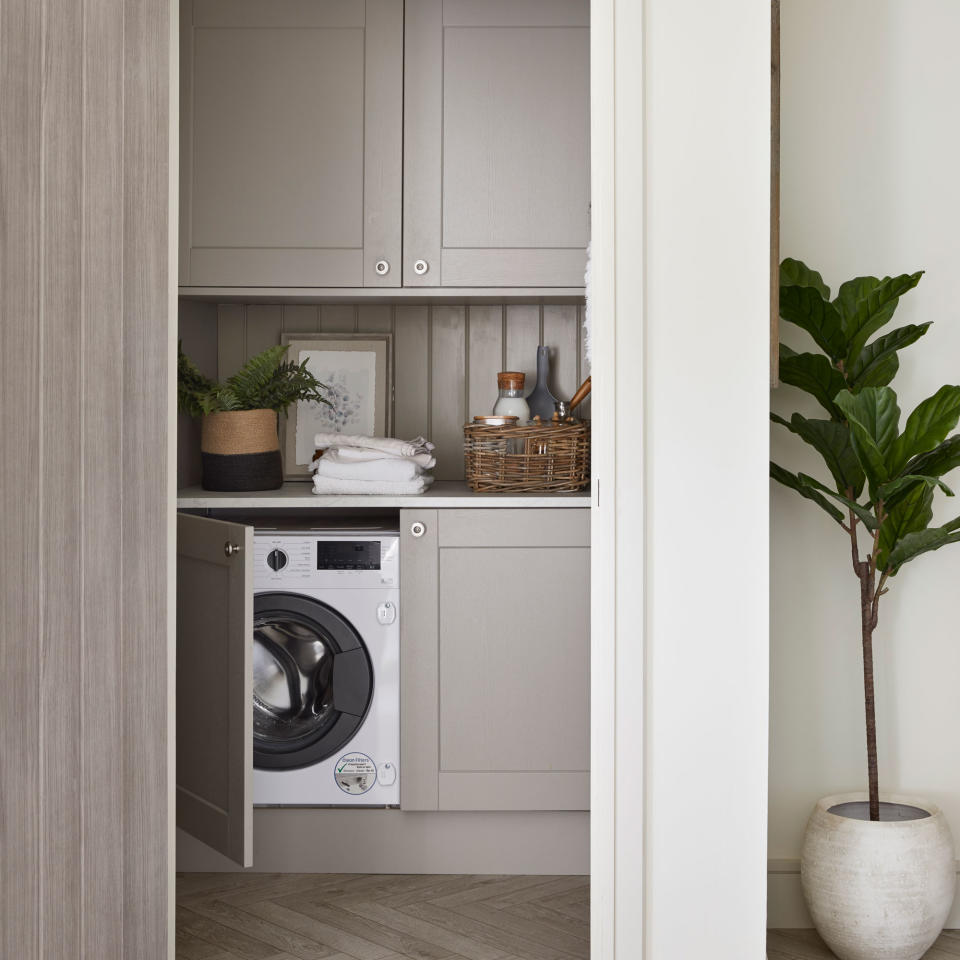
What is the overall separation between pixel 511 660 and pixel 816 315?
1.13m

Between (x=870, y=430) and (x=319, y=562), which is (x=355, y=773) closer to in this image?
(x=319, y=562)

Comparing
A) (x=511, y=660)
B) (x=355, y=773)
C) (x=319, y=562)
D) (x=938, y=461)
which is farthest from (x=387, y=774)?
(x=938, y=461)

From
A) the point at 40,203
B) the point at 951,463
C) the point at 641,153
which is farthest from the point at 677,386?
the point at 40,203

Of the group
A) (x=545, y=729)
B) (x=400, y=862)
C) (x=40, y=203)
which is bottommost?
(x=400, y=862)

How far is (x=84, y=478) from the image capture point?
1496 millimetres

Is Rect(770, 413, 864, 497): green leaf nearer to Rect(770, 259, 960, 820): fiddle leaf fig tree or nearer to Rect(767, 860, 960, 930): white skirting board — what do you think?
Rect(770, 259, 960, 820): fiddle leaf fig tree

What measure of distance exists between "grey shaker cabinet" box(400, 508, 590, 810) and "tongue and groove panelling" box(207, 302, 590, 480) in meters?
0.60

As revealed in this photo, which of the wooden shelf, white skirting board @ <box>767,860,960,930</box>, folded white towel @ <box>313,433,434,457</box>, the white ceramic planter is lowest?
white skirting board @ <box>767,860,960,930</box>

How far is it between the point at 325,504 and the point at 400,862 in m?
0.96

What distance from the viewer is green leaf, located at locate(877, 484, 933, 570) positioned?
2088 millimetres

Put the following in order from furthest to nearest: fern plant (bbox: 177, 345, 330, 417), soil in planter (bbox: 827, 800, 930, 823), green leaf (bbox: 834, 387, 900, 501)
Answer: fern plant (bbox: 177, 345, 330, 417) < soil in planter (bbox: 827, 800, 930, 823) < green leaf (bbox: 834, 387, 900, 501)

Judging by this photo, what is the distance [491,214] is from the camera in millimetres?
Answer: 2764

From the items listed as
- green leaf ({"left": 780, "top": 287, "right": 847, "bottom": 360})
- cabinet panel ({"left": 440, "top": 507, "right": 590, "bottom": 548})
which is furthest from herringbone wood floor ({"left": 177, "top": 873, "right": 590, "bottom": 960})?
green leaf ({"left": 780, "top": 287, "right": 847, "bottom": 360})

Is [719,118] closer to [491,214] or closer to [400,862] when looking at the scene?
[491,214]
